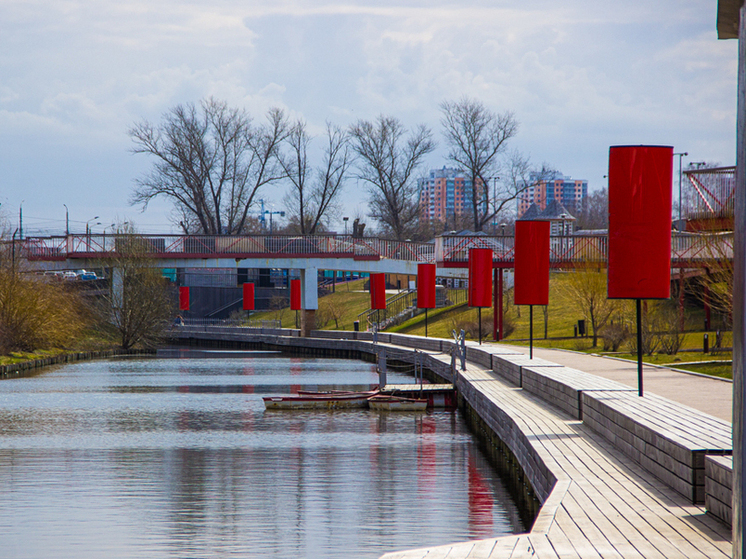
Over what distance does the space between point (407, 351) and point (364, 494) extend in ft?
75.6

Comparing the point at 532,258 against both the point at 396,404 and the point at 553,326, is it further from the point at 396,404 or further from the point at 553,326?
the point at 553,326

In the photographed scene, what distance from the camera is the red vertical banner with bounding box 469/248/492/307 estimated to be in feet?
96.8

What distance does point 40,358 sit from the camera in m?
37.6

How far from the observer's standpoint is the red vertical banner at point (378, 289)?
43594 millimetres

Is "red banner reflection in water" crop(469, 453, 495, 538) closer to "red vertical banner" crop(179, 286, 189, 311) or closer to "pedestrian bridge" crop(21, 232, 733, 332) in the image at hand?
"pedestrian bridge" crop(21, 232, 733, 332)

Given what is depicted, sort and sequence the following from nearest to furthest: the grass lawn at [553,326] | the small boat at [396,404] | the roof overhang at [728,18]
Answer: the roof overhang at [728,18], the small boat at [396,404], the grass lawn at [553,326]

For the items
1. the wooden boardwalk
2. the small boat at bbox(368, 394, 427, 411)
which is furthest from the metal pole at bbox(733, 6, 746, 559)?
the small boat at bbox(368, 394, 427, 411)

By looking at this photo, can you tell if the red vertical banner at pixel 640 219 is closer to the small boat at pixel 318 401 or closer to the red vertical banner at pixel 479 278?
the small boat at pixel 318 401

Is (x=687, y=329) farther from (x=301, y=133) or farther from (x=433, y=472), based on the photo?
(x=301, y=133)

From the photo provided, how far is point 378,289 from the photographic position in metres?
44.2

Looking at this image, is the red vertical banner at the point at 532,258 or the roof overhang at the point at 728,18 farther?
the red vertical banner at the point at 532,258

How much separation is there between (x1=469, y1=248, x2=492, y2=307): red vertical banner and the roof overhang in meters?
27.1

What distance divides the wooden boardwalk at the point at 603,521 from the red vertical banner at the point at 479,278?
60.8 ft

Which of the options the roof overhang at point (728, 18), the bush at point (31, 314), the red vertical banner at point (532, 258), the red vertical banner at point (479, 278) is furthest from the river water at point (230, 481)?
the bush at point (31, 314)
